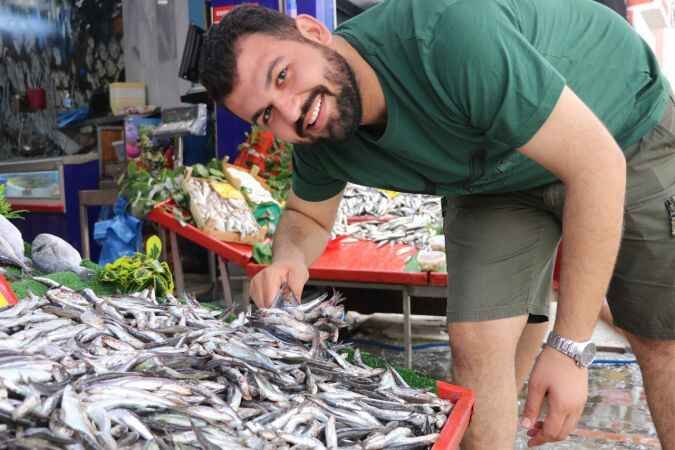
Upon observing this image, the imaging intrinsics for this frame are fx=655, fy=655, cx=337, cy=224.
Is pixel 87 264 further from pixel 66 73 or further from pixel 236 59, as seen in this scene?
pixel 66 73

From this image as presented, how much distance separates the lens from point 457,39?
1638 mm

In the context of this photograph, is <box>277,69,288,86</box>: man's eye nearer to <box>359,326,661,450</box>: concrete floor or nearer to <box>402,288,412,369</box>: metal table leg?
<box>402,288,412,369</box>: metal table leg

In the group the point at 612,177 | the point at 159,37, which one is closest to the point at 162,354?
the point at 612,177

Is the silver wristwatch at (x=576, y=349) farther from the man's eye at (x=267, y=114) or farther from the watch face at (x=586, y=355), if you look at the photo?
the man's eye at (x=267, y=114)

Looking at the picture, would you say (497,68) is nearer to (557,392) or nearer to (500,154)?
(500,154)

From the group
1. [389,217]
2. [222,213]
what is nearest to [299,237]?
[222,213]

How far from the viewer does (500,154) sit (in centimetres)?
209

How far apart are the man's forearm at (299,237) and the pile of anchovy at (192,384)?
29cm

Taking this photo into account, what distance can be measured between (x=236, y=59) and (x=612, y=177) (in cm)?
106

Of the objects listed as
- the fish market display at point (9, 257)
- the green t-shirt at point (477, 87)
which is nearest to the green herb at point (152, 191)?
the fish market display at point (9, 257)

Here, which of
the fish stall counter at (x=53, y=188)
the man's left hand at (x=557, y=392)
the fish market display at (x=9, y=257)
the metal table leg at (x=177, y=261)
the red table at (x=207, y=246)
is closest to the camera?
the man's left hand at (x=557, y=392)

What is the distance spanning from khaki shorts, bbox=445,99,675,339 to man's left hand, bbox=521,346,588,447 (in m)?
0.58

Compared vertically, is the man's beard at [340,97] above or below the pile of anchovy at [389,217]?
above

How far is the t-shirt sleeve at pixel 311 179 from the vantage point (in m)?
2.39
